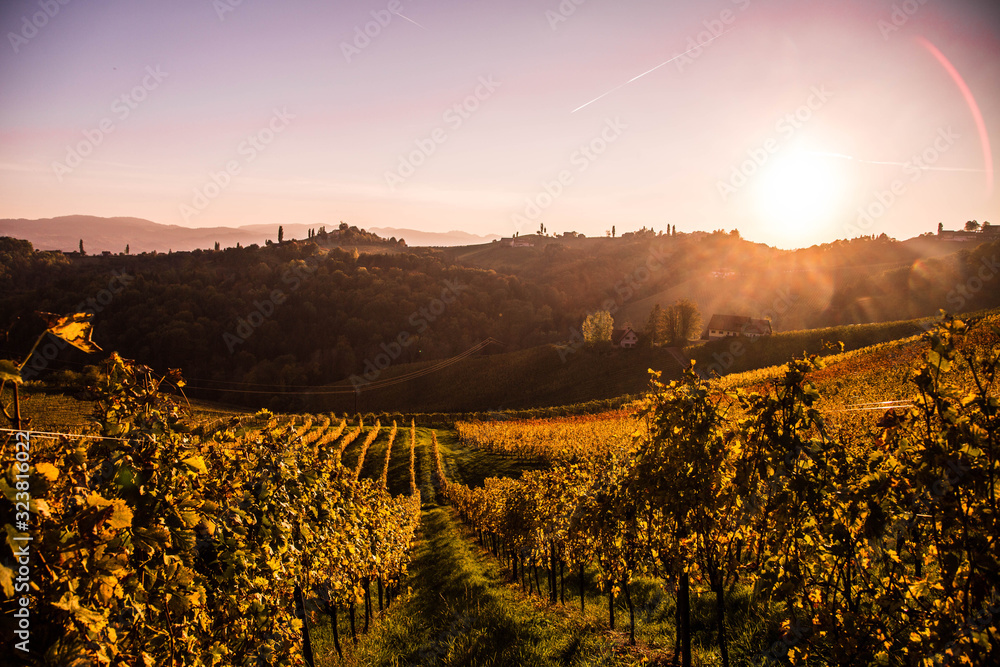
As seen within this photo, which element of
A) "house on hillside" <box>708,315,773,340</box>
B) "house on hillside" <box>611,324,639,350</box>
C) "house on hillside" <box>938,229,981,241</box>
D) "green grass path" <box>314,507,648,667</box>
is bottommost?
"green grass path" <box>314,507,648,667</box>

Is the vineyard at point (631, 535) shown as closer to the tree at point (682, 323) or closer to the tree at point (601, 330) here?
the tree at point (682, 323)

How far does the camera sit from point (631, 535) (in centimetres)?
752

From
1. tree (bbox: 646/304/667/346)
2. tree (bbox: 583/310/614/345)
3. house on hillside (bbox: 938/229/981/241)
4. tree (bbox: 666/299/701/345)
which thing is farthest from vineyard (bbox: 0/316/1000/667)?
house on hillside (bbox: 938/229/981/241)

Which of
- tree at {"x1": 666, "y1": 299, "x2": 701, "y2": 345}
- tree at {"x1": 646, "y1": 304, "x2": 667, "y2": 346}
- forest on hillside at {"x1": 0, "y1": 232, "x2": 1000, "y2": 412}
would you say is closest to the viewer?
tree at {"x1": 666, "y1": 299, "x2": 701, "y2": 345}

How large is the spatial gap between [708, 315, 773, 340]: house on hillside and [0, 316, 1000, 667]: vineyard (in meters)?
80.3

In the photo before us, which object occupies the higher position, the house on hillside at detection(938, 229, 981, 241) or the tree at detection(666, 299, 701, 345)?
the house on hillside at detection(938, 229, 981, 241)

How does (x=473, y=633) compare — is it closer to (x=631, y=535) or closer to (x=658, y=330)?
(x=631, y=535)

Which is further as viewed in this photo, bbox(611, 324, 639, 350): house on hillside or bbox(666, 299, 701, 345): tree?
bbox(611, 324, 639, 350): house on hillside

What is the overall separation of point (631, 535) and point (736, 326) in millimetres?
87763

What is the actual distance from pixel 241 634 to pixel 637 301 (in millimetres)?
140479

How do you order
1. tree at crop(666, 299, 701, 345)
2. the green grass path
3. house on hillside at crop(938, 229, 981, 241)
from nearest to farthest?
the green grass path, tree at crop(666, 299, 701, 345), house on hillside at crop(938, 229, 981, 241)

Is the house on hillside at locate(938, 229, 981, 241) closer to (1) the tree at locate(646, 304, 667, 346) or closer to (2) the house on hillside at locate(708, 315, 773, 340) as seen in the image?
(2) the house on hillside at locate(708, 315, 773, 340)

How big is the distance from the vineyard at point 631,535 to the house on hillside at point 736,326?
3161 inches

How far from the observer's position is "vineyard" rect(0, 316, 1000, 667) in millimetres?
2125
